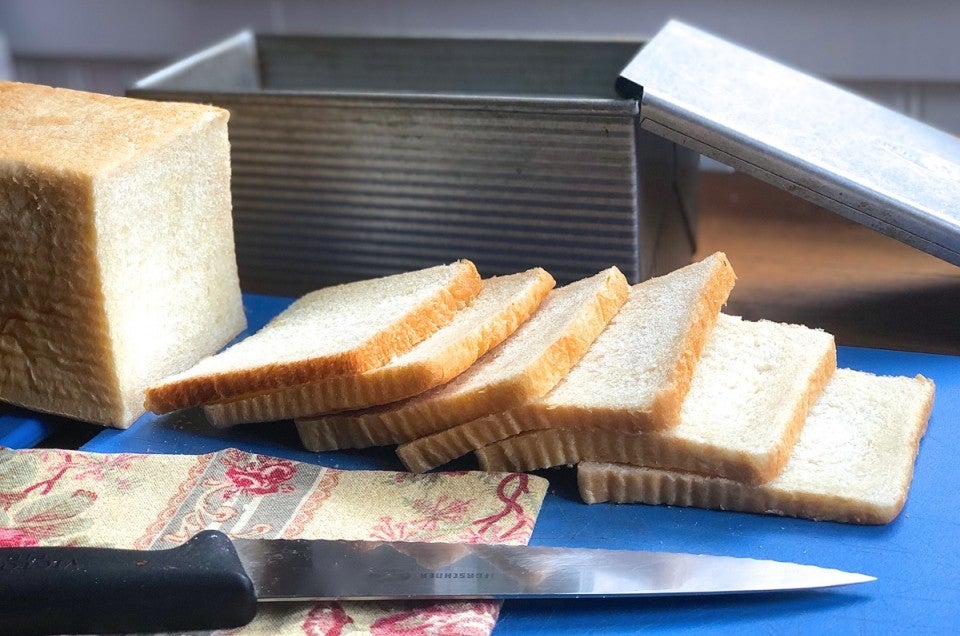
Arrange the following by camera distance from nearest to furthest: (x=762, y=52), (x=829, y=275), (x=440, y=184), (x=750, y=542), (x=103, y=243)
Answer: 1. (x=750, y=542)
2. (x=103, y=243)
3. (x=440, y=184)
4. (x=829, y=275)
5. (x=762, y=52)

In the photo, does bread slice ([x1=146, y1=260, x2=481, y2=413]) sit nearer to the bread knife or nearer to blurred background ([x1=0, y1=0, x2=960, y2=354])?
the bread knife

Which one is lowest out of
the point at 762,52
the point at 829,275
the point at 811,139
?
the point at 829,275

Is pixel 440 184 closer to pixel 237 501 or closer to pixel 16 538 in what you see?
pixel 237 501

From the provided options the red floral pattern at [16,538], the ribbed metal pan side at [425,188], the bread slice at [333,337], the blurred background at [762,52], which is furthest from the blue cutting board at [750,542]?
the ribbed metal pan side at [425,188]

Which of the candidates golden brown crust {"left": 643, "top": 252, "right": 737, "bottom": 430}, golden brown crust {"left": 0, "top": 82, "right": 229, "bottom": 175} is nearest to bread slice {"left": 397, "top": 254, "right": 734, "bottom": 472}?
golden brown crust {"left": 643, "top": 252, "right": 737, "bottom": 430}

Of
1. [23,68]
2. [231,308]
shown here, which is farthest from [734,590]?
[23,68]

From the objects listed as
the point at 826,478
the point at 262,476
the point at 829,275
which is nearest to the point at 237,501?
the point at 262,476

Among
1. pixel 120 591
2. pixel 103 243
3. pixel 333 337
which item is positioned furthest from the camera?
pixel 333 337
